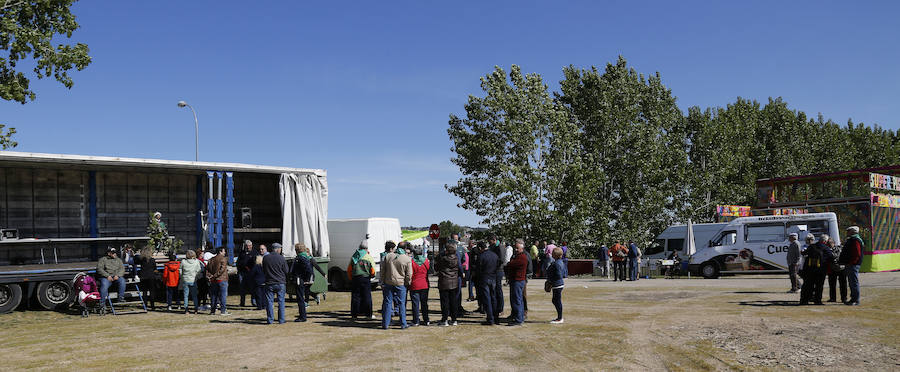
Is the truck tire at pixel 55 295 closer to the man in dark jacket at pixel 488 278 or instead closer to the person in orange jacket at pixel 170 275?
the person in orange jacket at pixel 170 275

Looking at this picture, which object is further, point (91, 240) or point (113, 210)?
point (113, 210)

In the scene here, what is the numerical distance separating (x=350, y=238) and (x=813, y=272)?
13191 millimetres

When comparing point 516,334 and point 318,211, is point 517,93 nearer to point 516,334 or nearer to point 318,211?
point 318,211

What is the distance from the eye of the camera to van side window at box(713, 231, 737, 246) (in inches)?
1035

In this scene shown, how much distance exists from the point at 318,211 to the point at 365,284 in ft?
18.5

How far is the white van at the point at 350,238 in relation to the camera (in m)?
21.3

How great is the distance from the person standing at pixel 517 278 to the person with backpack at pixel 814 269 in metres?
6.58

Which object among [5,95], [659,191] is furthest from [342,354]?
[659,191]

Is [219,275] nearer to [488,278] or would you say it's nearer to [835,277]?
[488,278]

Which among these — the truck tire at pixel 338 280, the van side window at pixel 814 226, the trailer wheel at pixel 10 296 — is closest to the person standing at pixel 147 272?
the trailer wheel at pixel 10 296

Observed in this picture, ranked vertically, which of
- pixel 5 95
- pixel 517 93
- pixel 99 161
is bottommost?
pixel 99 161

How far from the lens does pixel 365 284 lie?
542 inches

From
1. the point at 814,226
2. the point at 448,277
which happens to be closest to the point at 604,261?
the point at 814,226

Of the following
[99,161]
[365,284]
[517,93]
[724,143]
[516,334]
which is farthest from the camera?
[724,143]
